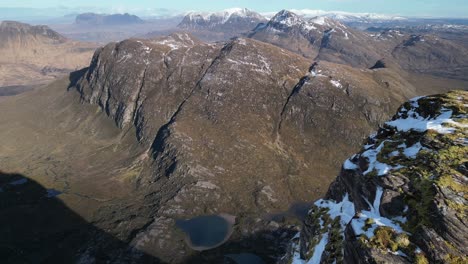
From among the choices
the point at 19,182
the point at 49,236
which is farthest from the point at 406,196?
the point at 19,182

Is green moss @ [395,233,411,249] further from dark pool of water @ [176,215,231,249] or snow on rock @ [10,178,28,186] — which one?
snow on rock @ [10,178,28,186]

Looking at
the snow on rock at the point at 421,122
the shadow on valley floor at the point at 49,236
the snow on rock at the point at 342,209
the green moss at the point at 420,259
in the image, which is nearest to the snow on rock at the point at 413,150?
the snow on rock at the point at 421,122

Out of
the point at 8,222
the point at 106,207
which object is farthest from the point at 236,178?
the point at 8,222

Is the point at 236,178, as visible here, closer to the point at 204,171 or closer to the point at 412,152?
the point at 204,171

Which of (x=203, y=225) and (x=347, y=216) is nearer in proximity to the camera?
(x=347, y=216)

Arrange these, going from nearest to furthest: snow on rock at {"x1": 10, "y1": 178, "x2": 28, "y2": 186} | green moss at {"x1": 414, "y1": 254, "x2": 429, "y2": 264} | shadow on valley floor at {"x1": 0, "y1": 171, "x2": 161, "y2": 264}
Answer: green moss at {"x1": 414, "y1": 254, "x2": 429, "y2": 264} < shadow on valley floor at {"x1": 0, "y1": 171, "x2": 161, "y2": 264} < snow on rock at {"x1": 10, "y1": 178, "x2": 28, "y2": 186}

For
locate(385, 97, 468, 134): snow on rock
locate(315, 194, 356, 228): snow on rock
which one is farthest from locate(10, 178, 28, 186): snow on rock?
locate(385, 97, 468, 134): snow on rock
